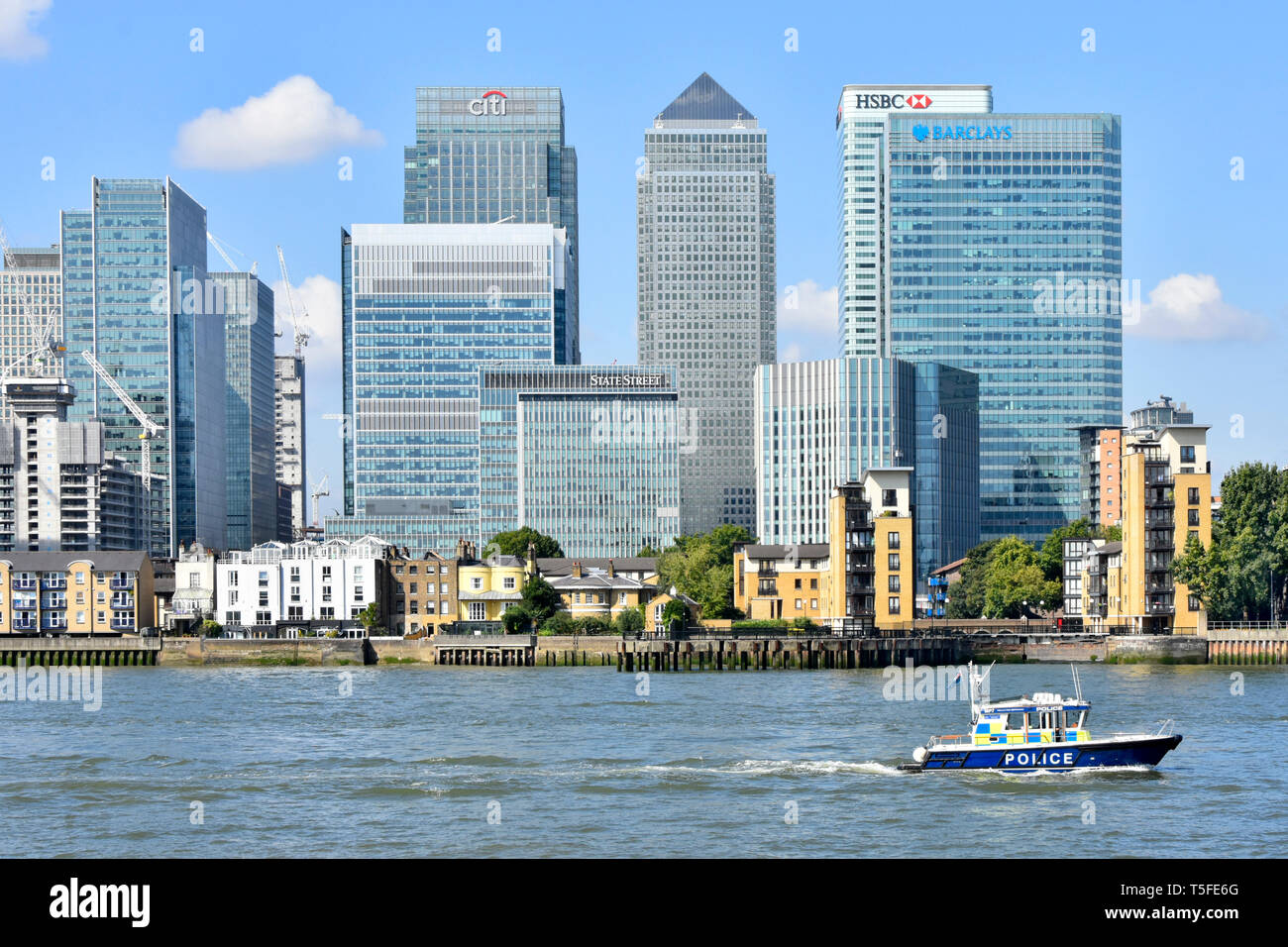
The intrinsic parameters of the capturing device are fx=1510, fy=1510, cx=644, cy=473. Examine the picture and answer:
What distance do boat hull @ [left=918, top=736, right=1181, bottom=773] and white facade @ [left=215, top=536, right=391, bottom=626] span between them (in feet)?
350

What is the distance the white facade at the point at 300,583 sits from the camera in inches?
5851

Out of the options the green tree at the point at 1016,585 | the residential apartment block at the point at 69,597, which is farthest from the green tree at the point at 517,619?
the green tree at the point at 1016,585

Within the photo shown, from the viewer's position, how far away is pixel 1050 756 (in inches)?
1876

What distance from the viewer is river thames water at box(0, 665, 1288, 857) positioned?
36.3m

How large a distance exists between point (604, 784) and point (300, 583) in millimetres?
109069

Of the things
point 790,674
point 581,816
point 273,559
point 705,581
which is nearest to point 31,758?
point 581,816

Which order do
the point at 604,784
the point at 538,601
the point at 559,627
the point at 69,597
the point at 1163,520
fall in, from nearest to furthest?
the point at 604,784, the point at 1163,520, the point at 559,627, the point at 538,601, the point at 69,597

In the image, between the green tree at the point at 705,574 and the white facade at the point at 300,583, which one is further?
the white facade at the point at 300,583

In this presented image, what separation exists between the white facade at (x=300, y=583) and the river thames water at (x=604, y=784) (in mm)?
68552

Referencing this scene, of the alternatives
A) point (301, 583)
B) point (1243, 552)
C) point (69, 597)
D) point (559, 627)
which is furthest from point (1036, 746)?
point (69, 597)

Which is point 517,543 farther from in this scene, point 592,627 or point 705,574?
point 592,627

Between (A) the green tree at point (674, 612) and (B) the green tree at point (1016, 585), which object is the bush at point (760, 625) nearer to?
(A) the green tree at point (674, 612)
